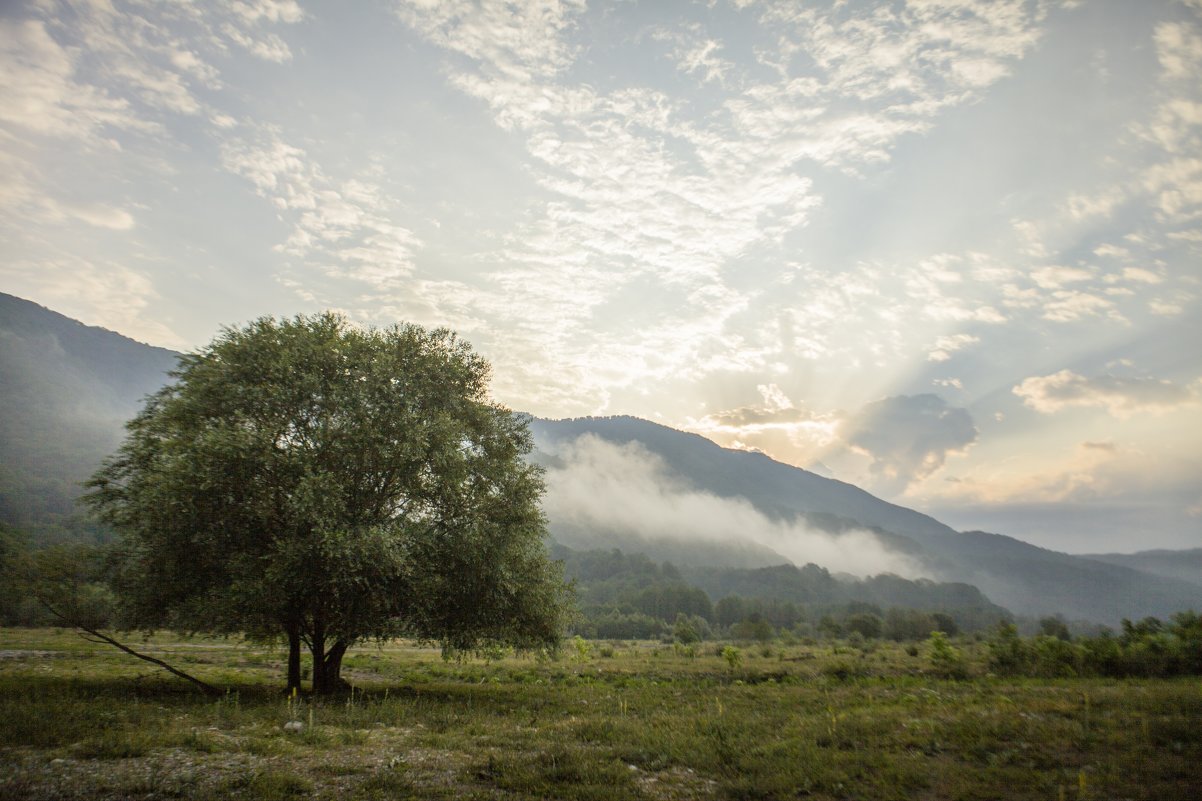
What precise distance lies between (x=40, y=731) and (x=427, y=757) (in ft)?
26.3

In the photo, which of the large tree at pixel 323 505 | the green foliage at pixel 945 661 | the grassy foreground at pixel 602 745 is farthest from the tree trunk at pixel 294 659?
the green foliage at pixel 945 661

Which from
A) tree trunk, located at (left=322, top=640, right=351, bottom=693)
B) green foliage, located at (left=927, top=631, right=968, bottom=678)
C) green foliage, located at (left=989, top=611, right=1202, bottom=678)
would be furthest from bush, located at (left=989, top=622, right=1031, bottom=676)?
tree trunk, located at (left=322, top=640, right=351, bottom=693)

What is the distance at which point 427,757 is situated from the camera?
12.1 m

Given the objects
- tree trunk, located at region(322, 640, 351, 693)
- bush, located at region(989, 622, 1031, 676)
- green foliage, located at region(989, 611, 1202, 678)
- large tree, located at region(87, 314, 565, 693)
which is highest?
large tree, located at region(87, 314, 565, 693)

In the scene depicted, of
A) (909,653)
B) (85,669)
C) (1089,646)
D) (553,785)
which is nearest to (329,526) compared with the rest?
(553,785)

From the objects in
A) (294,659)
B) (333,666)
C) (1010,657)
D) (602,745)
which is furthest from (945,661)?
(294,659)

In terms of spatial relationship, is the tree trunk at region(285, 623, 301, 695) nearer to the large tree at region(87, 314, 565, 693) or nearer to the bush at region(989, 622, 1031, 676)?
the large tree at region(87, 314, 565, 693)

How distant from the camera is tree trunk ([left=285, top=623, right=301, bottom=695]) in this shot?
66.4 feet

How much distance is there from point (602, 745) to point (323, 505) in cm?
1191

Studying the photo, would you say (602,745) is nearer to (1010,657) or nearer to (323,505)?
(323,505)

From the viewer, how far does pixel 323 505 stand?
18297 millimetres

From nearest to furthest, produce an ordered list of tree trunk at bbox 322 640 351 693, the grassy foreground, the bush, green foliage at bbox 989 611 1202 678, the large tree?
the grassy foreground
the large tree
tree trunk at bbox 322 640 351 693
green foliage at bbox 989 611 1202 678
the bush

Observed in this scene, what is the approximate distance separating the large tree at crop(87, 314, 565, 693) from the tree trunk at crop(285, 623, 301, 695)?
12 centimetres

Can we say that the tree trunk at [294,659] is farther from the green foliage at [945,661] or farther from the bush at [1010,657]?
the bush at [1010,657]
